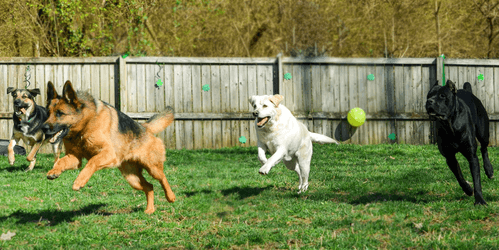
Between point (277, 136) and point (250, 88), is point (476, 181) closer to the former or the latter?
point (277, 136)

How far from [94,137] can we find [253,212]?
192 centimetres

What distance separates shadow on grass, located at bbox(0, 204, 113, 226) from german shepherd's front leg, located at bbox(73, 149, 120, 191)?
137 cm

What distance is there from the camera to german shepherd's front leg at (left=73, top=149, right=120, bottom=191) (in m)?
4.11

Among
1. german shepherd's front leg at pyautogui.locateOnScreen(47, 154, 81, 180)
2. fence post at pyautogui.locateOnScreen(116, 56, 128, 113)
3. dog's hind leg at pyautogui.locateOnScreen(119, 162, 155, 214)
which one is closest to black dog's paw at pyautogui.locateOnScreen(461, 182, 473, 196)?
dog's hind leg at pyautogui.locateOnScreen(119, 162, 155, 214)

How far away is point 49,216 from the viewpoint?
5438mm

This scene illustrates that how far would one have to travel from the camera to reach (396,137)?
11703mm

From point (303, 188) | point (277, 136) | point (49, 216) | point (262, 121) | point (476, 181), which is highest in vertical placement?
point (262, 121)

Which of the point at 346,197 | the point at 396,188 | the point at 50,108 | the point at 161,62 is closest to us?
the point at 50,108

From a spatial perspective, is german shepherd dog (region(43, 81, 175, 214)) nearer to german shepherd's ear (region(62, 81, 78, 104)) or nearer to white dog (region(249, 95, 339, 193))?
german shepherd's ear (region(62, 81, 78, 104))

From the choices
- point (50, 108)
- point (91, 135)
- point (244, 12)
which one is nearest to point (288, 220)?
point (91, 135)

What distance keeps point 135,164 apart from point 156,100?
6.56 meters

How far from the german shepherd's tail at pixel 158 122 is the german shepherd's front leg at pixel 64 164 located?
81 centimetres

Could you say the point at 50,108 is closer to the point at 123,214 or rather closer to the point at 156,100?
the point at 123,214

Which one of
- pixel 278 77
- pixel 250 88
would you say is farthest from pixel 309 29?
pixel 250 88
